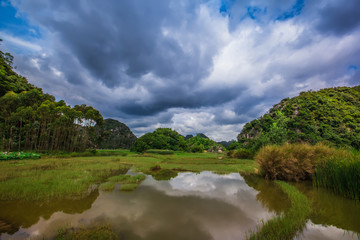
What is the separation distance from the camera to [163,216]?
16.8ft

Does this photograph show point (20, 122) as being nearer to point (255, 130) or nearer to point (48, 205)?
point (48, 205)

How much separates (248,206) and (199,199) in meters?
2.19

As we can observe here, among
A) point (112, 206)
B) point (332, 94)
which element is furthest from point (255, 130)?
point (112, 206)

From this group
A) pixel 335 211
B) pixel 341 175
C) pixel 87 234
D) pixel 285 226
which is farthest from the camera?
pixel 341 175

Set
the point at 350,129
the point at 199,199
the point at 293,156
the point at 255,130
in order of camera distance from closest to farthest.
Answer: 1. the point at 199,199
2. the point at 293,156
3. the point at 350,129
4. the point at 255,130

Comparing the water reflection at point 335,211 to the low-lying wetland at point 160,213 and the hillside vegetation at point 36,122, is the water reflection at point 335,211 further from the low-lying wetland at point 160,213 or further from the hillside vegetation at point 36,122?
the hillside vegetation at point 36,122

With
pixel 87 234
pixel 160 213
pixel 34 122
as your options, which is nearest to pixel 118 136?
pixel 34 122

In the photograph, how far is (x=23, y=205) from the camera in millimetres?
5461

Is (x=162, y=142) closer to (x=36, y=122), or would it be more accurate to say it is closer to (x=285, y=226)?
(x=36, y=122)

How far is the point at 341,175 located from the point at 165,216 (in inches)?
384

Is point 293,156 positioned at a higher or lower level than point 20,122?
lower

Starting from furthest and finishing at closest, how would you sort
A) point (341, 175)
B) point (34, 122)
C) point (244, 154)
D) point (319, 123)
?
1. point (319, 123)
2. point (244, 154)
3. point (34, 122)
4. point (341, 175)

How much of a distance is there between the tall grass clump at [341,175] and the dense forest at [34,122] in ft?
124

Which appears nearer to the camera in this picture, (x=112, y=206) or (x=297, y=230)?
(x=297, y=230)
